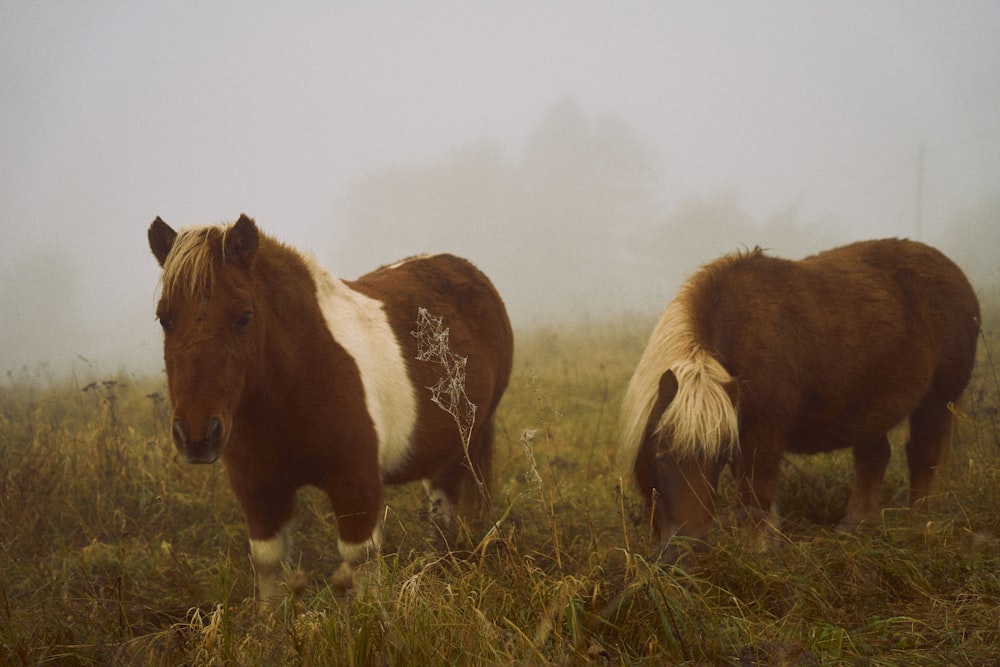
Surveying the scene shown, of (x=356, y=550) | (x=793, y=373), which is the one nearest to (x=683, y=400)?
(x=793, y=373)

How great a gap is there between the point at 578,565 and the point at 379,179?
38.8 meters

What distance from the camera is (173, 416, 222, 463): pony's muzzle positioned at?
88.7 inches

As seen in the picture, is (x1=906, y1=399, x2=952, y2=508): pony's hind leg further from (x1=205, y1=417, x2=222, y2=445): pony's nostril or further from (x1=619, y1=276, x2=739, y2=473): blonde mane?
(x1=205, y1=417, x2=222, y2=445): pony's nostril

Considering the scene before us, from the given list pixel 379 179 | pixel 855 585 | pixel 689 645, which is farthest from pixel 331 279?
pixel 379 179

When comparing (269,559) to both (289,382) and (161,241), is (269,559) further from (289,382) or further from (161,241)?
(161,241)

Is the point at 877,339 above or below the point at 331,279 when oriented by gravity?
below

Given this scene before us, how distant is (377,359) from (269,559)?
114cm

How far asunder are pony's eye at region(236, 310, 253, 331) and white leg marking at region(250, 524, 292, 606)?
1134 mm

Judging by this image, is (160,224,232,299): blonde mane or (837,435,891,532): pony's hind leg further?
(837,435,891,532): pony's hind leg

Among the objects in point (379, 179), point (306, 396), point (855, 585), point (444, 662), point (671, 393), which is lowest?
point (855, 585)

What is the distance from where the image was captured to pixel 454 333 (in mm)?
3955

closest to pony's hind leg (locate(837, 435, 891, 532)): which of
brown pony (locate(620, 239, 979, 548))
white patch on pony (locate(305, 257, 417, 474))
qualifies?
brown pony (locate(620, 239, 979, 548))

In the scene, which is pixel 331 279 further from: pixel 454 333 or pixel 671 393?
pixel 671 393

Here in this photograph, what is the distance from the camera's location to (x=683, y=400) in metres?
3.01
